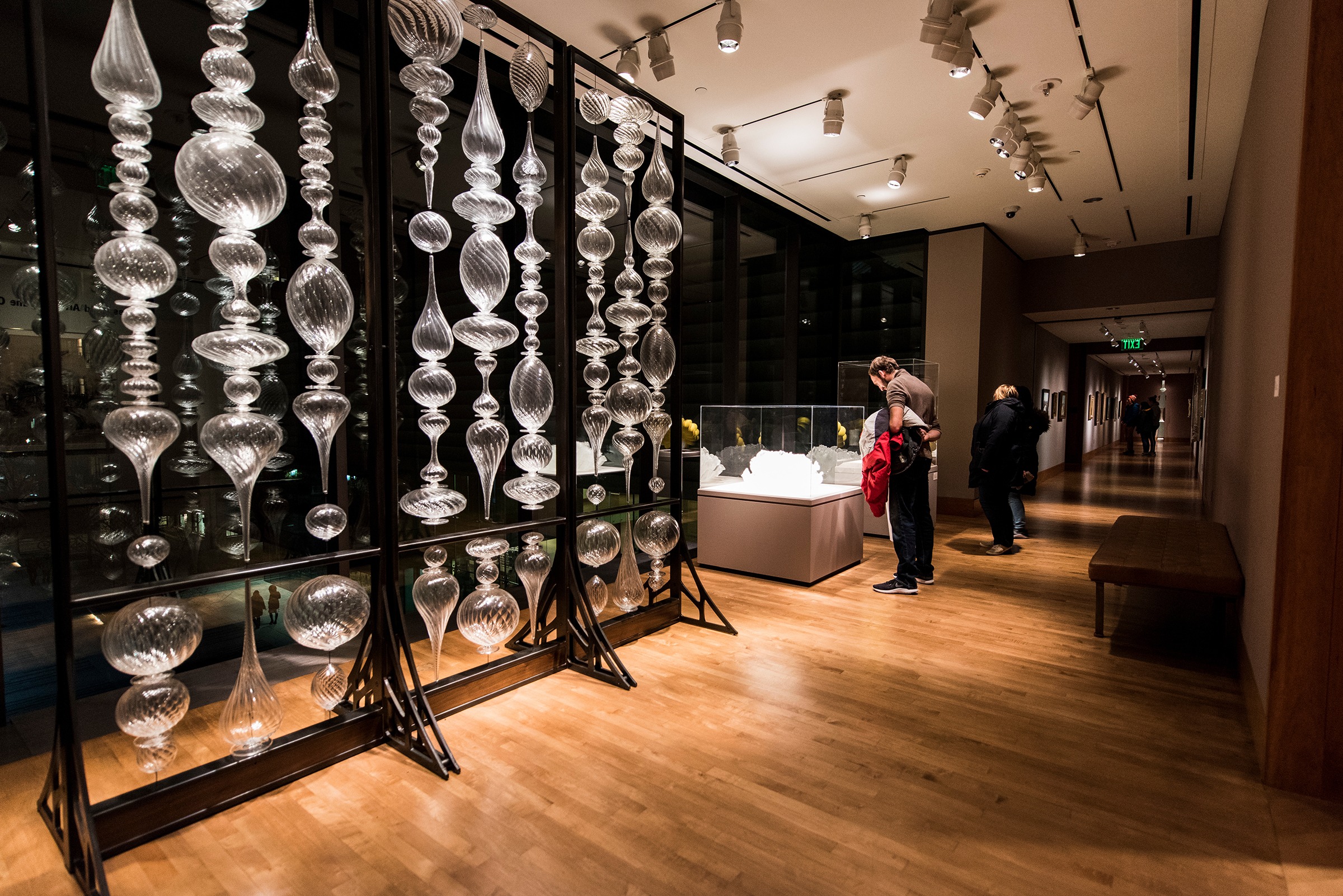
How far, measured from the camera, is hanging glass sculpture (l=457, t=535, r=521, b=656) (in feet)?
8.30

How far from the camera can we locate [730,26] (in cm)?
329

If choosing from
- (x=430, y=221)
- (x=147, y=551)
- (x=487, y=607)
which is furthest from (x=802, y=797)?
(x=430, y=221)

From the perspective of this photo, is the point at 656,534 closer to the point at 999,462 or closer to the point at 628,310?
the point at 628,310

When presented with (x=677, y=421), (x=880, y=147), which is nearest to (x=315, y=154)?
(x=677, y=421)

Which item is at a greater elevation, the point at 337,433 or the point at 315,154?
the point at 315,154

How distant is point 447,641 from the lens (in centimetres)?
329

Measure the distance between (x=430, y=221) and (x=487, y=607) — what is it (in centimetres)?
140

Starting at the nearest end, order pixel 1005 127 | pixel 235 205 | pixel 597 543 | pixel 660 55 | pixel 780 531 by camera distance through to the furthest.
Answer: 1. pixel 235 205
2. pixel 597 543
3. pixel 660 55
4. pixel 1005 127
5. pixel 780 531

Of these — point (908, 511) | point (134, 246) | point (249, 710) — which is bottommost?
point (249, 710)

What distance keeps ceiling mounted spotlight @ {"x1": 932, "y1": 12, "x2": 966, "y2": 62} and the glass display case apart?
230 centimetres

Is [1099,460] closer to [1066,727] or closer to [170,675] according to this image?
[1066,727]

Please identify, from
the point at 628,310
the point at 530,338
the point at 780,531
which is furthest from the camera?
the point at 780,531

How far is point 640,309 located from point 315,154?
4.84 feet

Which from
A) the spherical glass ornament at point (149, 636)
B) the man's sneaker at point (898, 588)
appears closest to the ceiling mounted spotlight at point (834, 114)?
the man's sneaker at point (898, 588)
